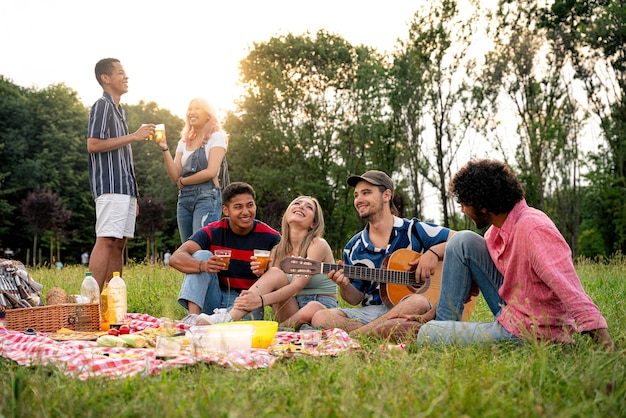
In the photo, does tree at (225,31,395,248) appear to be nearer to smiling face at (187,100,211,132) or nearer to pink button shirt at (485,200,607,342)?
smiling face at (187,100,211,132)

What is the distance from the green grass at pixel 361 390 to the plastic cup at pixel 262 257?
79.8 inches

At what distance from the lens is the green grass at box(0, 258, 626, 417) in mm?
2219

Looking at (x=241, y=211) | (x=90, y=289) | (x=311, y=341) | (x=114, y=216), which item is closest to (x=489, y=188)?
(x=311, y=341)

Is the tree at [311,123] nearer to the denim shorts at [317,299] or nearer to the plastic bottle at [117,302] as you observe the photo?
the denim shorts at [317,299]

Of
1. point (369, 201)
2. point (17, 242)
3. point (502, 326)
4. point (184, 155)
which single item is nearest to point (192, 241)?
point (184, 155)

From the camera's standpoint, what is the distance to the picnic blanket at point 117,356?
10.3 feet

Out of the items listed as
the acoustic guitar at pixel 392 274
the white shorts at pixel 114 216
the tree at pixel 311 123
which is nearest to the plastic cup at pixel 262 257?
the acoustic guitar at pixel 392 274

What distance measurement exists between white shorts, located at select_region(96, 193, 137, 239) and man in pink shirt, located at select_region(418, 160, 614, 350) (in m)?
3.38

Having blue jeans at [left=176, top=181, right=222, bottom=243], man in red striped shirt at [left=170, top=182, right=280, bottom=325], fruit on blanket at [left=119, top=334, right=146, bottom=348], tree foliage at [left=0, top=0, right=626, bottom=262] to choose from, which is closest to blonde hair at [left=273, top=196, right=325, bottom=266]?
man in red striped shirt at [left=170, top=182, right=280, bottom=325]

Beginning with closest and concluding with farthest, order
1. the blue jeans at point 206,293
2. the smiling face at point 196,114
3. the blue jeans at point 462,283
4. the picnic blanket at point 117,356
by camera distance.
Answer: the picnic blanket at point 117,356
the blue jeans at point 462,283
the blue jeans at point 206,293
the smiling face at point 196,114

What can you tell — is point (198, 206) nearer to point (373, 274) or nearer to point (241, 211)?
point (241, 211)

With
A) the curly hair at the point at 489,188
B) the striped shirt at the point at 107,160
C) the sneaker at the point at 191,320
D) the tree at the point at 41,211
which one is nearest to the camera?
the curly hair at the point at 489,188

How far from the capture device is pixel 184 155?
6.42 meters

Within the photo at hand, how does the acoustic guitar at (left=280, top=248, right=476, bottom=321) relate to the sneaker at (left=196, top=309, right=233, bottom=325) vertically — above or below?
above
